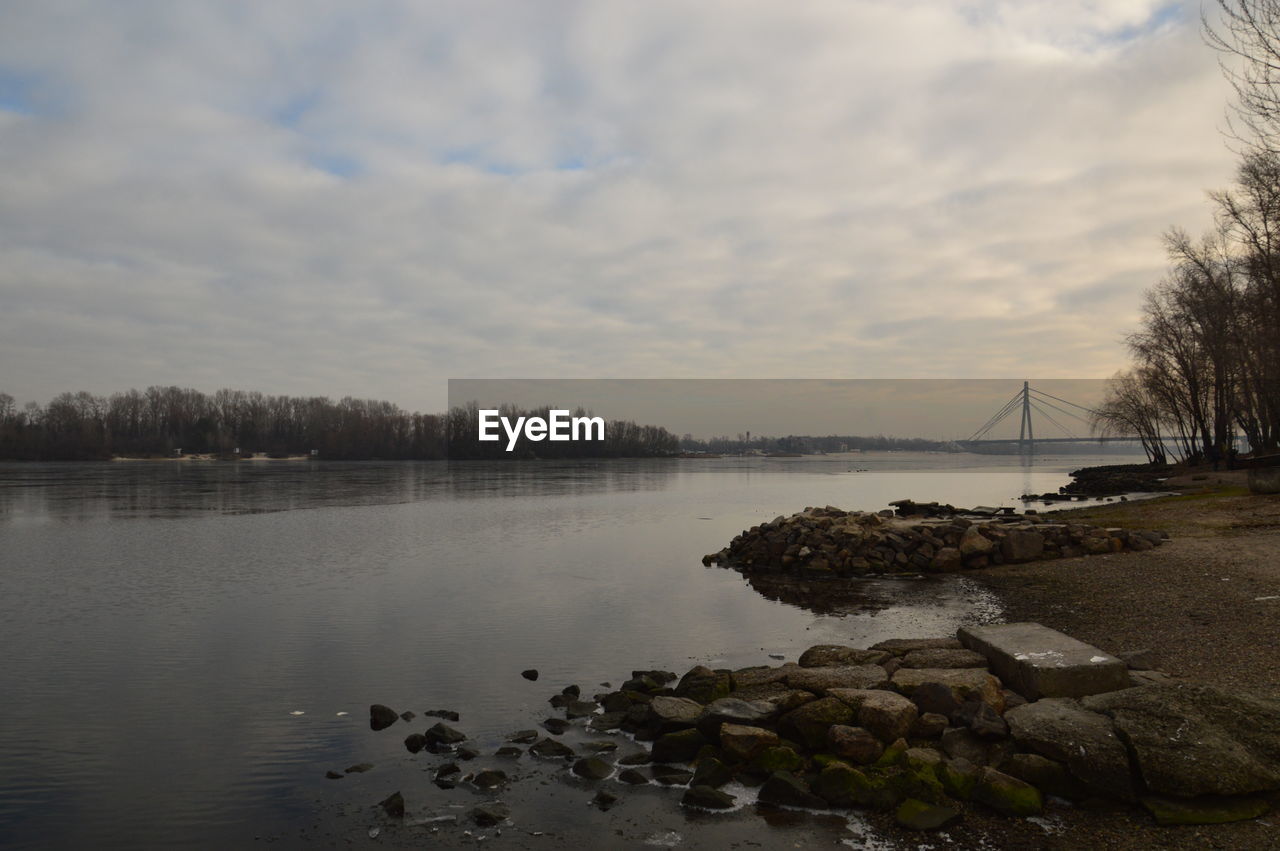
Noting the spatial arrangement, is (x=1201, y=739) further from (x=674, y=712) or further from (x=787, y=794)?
(x=674, y=712)

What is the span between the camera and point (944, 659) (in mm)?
9133

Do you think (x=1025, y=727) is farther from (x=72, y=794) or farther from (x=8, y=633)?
(x=8, y=633)

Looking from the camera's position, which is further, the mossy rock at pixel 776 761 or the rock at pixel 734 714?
the rock at pixel 734 714

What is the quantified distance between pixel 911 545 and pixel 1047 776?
14153 millimetres

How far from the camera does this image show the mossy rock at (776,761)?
23.4ft

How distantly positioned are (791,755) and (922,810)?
51.6 inches

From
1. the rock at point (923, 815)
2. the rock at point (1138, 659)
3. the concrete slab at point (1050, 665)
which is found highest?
the concrete slab at point (1050, 665)

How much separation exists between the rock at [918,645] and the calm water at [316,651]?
1.92 metres

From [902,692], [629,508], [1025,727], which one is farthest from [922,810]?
[629,508]

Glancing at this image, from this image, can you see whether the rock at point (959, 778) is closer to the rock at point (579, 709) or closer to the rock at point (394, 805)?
the rock at point (579, 709)

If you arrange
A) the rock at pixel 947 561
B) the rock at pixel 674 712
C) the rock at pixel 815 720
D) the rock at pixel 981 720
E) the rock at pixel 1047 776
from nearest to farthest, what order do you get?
the rock at pixel 1047 776
the rock at pixel 981 720
the rock at pixel 815 720
the rock at pixel 674 712
the rock at pixel 947 561

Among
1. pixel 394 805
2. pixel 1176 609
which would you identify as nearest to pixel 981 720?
pixel 394 805

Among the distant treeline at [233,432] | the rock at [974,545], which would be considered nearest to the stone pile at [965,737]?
the rock at [974,545]

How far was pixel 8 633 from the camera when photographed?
43.0 feet
